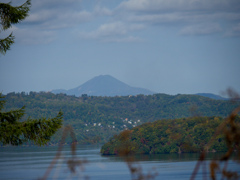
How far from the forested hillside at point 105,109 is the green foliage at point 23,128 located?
72270 millimetres

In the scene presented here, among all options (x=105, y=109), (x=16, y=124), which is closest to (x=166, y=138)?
(x=16, y=124)

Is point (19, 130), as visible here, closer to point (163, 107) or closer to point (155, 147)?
point (155, 147)

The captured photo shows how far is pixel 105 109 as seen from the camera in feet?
379

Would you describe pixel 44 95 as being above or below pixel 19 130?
above

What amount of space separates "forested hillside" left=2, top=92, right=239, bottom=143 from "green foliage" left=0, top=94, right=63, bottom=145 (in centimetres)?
7227

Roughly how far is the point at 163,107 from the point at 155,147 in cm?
6727

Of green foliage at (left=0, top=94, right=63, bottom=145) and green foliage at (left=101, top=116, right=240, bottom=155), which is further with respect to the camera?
green foliage at (left=101, top=116, right=240, bottom=155)

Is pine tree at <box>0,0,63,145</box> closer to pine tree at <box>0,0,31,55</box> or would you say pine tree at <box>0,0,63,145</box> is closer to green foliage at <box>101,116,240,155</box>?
pine tree at <box>0,0,31,55</box>

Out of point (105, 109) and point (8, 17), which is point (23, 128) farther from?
point (105, 109)

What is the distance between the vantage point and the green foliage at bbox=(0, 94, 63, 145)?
8812 millimetres

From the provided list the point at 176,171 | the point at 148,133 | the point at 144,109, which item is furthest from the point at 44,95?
the point at 176,171

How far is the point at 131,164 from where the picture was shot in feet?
8.18

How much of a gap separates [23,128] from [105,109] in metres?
107

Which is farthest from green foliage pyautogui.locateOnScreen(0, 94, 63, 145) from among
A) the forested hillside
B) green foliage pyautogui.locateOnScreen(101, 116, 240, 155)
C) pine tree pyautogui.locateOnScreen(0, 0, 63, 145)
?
the forested hillside
